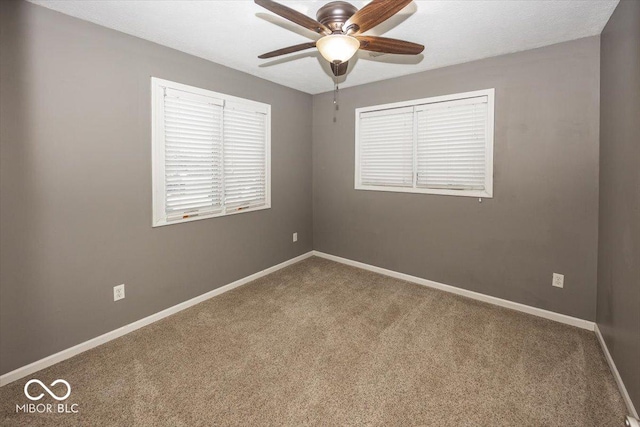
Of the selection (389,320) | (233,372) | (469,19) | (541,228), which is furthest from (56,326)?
(541,228)

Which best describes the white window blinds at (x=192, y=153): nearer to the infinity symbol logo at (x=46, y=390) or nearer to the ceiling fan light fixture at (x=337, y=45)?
the infinity symbol logo at (x=46, y=390)

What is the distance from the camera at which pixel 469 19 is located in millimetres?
2223

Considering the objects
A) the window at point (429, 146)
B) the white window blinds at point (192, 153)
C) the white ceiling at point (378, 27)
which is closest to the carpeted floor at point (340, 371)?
the white window blinds at point (192, 153)

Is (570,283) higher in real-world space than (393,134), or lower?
lower

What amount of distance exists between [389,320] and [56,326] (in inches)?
103

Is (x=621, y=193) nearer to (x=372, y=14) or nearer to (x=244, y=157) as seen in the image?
(x=372, y=14)

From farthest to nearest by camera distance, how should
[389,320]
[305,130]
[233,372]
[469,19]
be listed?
[305,130] < [389,320] < [469,19] < [233,372]

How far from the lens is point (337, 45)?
5.61ft

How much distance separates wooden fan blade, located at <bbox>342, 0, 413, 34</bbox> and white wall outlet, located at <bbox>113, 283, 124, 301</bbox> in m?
2.60

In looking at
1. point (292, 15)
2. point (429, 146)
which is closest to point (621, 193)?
point (429, 146)

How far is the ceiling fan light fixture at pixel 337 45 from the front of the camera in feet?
5.53

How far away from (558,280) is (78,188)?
13.4 ft

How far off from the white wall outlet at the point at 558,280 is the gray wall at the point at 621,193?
27 centimetres

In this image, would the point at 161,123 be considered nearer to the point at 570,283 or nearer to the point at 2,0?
the point at 2,0
